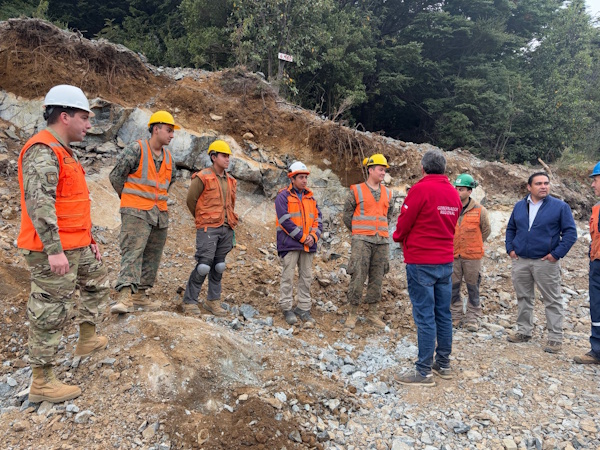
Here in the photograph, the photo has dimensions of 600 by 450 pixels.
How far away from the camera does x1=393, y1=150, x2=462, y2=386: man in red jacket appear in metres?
3.59

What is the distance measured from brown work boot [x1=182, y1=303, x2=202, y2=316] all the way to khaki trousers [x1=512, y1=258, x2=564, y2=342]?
3.94 m

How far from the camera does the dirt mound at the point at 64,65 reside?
24.8 feet

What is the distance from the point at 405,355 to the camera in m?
4.46

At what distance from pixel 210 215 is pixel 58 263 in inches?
81.6

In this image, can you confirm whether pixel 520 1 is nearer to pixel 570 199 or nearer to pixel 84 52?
pixel 570 199

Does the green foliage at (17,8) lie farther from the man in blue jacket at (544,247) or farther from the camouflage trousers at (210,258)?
the man in blue jacket at (544,247)

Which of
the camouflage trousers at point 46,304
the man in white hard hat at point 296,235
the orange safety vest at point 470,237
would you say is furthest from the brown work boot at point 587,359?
the camouflage trousers at point 46,304

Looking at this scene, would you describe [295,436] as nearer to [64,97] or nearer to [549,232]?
[64,97]

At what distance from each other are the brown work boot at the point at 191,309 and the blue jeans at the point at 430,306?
253 cm

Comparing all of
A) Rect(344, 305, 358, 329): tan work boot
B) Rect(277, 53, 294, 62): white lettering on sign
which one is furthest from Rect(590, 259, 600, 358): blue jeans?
Rect(277, 53, 294, 62): white lettering on sign

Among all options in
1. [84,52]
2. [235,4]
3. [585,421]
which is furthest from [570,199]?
[84,52]

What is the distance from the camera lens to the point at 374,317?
5.37 meters

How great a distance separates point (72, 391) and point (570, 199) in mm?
11828

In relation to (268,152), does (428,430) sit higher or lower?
lower
